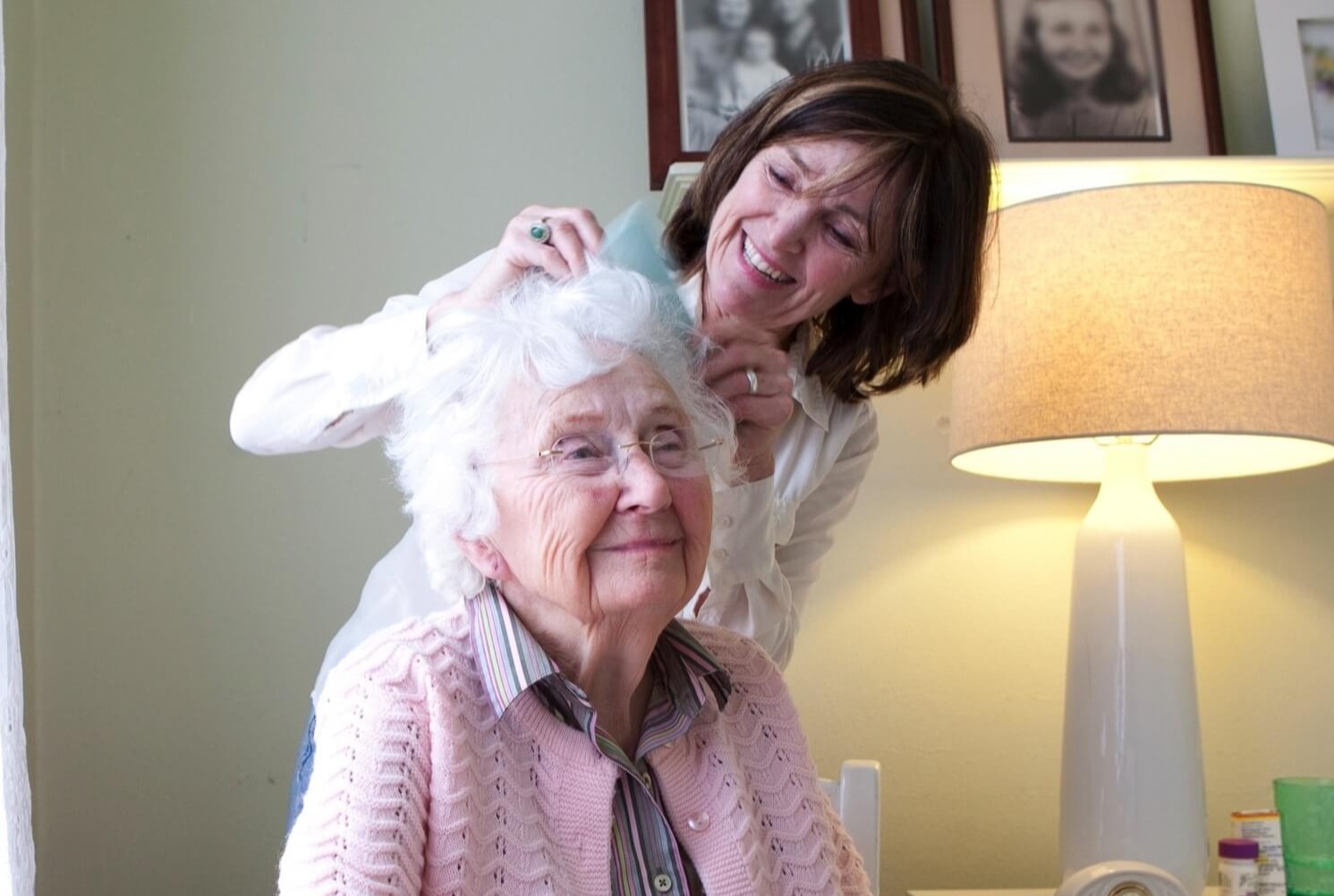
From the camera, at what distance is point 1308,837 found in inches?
78.4

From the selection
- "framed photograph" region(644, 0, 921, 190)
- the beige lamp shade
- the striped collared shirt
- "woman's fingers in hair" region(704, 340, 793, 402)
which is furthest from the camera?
"framed photograph" region(644, 0, 921, 190)

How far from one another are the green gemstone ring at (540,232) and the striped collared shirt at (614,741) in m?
0.36

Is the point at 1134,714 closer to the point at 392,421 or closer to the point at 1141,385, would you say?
the point at 1141,385

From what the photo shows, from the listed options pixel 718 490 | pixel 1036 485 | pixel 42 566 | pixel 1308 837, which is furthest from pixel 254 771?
pixel 1308 837

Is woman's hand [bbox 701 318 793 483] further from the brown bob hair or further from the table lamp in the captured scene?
the table lamp

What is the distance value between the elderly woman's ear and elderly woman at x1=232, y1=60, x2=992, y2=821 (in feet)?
0.71

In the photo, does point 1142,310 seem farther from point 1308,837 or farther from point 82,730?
point 82,730

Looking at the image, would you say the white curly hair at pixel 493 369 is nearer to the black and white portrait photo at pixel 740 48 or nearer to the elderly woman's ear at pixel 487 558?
the elderly woman's ear at pixel 487 558

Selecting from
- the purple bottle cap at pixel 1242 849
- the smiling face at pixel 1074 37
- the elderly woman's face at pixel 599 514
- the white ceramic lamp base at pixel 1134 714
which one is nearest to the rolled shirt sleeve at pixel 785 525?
the elderly woman's face at pixel 599 514

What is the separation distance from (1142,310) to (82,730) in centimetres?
175

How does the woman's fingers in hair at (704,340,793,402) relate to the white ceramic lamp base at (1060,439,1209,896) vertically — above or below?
above

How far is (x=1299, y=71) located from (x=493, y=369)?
1847mm

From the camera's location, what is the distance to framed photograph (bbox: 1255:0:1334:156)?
2422 millimetres

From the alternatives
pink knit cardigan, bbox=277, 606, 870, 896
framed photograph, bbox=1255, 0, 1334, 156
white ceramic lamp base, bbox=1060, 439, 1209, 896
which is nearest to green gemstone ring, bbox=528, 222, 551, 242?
pink knit cardigan, bbox=277, 606, 870, 896
